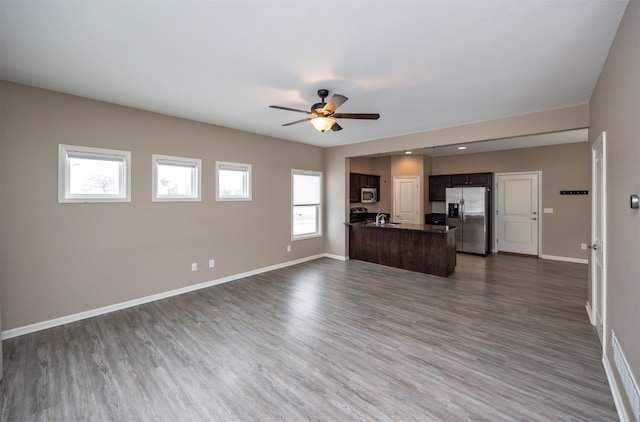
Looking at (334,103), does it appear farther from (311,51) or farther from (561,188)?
(561,188)

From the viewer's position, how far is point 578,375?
7.35 feet

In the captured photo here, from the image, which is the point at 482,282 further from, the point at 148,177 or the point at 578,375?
the point at 148,177

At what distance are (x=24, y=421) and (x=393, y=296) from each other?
379cm

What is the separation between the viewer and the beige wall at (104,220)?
9.64ft

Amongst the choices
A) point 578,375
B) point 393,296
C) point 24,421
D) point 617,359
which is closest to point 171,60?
point 24,421

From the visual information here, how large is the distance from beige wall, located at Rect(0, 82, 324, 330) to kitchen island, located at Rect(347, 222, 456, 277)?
228 cm

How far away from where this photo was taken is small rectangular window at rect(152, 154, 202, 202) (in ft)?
13.1

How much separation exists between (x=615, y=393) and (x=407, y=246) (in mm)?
3533

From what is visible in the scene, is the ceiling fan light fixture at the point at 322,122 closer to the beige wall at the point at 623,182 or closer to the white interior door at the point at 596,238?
the beige wall at the point at 623,182

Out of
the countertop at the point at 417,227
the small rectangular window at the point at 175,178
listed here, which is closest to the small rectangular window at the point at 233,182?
the small rectangular window at the point at 175,178


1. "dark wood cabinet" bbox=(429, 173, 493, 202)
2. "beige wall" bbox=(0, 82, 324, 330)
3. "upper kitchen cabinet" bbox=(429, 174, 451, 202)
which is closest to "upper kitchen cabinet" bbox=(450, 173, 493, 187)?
"dark wood cabinet" bbox=(429, 173, 493, 202)

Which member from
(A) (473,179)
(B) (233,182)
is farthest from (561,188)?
(B) (233,182)

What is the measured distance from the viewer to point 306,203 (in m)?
6.34

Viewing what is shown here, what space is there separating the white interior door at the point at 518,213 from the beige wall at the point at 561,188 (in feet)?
0.51
